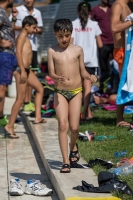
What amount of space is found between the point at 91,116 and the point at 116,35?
1.83 meters

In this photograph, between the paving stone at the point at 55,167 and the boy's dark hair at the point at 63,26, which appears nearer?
the paving stone at the point at 55,167

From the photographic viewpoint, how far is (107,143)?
815cm

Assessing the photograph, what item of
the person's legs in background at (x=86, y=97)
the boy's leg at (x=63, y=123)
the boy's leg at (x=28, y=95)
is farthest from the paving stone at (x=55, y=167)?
the boy's leg at (x=28, y=95)

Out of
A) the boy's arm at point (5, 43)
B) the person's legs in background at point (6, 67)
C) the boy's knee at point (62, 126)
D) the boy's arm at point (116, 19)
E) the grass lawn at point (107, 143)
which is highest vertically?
the boy's arm at point (116, 19)

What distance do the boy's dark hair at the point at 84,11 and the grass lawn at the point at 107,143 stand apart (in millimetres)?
1663

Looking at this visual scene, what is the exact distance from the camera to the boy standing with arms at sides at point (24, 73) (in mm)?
9516

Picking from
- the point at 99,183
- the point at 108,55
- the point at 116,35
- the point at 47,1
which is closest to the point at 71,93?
the point at 99,183

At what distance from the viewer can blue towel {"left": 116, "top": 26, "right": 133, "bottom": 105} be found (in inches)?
349

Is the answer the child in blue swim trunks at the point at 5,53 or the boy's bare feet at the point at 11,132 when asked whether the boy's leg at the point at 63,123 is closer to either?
the child in blue swim trunks at the point at 5,53

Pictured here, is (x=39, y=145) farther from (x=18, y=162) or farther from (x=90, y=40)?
(x=90, y=40)

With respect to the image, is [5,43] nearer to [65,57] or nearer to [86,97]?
[86,97]

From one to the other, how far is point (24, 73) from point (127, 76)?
1666mm

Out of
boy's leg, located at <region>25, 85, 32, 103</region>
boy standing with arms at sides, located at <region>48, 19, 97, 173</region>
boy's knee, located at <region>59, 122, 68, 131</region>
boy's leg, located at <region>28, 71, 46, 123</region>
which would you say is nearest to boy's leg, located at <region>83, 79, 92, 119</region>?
boy's leg, located at <region>28, 71, 46, 123</region>

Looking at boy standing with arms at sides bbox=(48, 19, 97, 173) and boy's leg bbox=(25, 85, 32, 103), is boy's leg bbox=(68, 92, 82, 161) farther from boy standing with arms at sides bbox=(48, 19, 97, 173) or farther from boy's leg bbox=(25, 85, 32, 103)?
boy's leg bbox=(25, 85, 32, 103)
